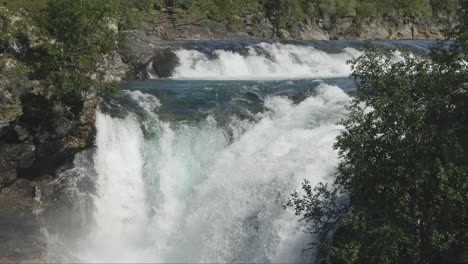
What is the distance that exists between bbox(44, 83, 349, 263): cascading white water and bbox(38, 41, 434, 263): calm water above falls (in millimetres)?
37

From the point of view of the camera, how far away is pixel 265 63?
117 ft

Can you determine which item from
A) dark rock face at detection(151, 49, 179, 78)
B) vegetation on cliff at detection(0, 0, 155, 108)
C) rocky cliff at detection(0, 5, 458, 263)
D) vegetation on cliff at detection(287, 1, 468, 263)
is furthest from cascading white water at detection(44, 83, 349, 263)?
dark rock face at detection(151, 49, 179, 78)

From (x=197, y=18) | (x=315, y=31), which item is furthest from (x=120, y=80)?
(x=315, y=31)

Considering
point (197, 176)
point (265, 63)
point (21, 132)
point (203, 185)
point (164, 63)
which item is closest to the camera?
point (21, 132)

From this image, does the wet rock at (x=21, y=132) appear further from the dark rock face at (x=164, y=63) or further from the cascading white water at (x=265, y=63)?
the cascading white water at (x=265, y=63)

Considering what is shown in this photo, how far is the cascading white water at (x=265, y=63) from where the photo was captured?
33188 mm

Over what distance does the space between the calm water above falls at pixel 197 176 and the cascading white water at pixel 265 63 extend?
11.0 metres

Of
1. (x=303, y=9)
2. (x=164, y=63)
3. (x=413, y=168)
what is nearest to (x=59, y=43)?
(x=413, y=168)

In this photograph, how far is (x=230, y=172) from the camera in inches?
628

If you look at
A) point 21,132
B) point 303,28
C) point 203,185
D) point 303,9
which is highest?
point 303,9

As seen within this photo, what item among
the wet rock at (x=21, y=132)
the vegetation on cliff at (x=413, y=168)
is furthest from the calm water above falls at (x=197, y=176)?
the vegetation on cliff at (x=413, y=168)

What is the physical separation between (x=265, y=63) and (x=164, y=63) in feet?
26.7

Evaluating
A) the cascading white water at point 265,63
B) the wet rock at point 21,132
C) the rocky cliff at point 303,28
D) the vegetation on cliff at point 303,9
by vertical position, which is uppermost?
the vegetation on cliff at point 303,9

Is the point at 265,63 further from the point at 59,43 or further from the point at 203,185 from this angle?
the point at 203,185
